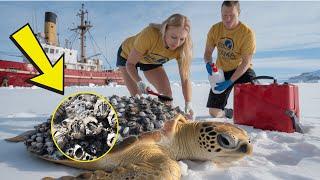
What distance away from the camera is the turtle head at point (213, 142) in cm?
160

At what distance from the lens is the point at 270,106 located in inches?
109

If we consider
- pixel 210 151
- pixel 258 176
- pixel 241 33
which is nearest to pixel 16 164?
pixel 210 151

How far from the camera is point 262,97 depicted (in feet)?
9.12

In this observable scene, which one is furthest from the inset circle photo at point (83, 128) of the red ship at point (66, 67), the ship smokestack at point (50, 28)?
the ship smokestack at point (50, 28)

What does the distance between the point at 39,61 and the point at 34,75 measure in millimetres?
15635

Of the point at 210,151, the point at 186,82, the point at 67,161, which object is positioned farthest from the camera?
the point at 186,82

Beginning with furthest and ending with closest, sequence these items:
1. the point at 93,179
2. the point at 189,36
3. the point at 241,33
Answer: the point at 241,33 → the point at 189,36 → the point at 93,179

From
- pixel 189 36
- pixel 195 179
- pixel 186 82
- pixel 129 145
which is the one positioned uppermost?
pixel 189 36


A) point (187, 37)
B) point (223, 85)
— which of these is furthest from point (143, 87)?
point (223, 85)

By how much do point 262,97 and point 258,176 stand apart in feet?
4.68

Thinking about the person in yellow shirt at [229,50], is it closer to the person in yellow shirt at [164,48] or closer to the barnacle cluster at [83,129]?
the person in yellow shirt at [164,48]

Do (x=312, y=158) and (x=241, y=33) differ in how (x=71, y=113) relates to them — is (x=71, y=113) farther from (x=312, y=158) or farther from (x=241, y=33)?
(x=241, y=33)

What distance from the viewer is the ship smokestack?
18891 millimetres

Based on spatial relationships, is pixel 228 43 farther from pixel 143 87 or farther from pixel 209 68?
pixel 143 87
